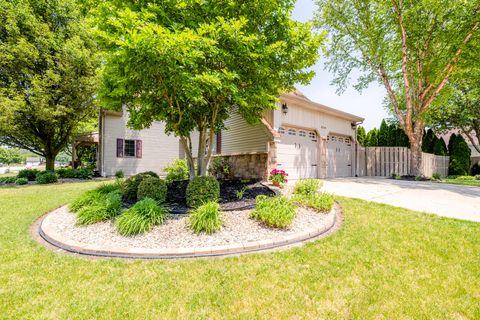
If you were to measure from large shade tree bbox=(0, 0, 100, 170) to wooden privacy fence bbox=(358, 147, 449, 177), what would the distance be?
50.3 ft

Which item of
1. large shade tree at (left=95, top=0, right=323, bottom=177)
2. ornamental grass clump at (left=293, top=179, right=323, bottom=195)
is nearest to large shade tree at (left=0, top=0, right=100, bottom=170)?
large shade tree at (left=95, top=0, right=323, bottom=177)

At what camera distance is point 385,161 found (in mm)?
12820

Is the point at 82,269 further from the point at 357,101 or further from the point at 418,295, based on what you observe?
the point at 357,101

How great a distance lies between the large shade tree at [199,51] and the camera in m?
3.60

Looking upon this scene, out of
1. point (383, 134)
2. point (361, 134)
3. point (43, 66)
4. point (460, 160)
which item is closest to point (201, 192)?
point (43, 66)

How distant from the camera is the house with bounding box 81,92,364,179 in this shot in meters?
8.84

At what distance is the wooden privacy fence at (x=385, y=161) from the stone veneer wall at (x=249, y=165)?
735 centimetres

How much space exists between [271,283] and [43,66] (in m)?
15.8

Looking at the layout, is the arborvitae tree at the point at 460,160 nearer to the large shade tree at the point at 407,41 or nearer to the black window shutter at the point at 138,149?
the large shade tree at the point at 407,41

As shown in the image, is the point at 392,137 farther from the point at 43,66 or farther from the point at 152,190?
the point at 43,66

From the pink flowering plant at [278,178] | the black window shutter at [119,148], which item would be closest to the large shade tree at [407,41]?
the pink flowering plant at [278,178]

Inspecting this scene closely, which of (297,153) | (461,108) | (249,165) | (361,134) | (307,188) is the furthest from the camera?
(461,108)

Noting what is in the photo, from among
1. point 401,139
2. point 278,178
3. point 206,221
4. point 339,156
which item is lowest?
point 206,221

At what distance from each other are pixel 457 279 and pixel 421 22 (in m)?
12.2
